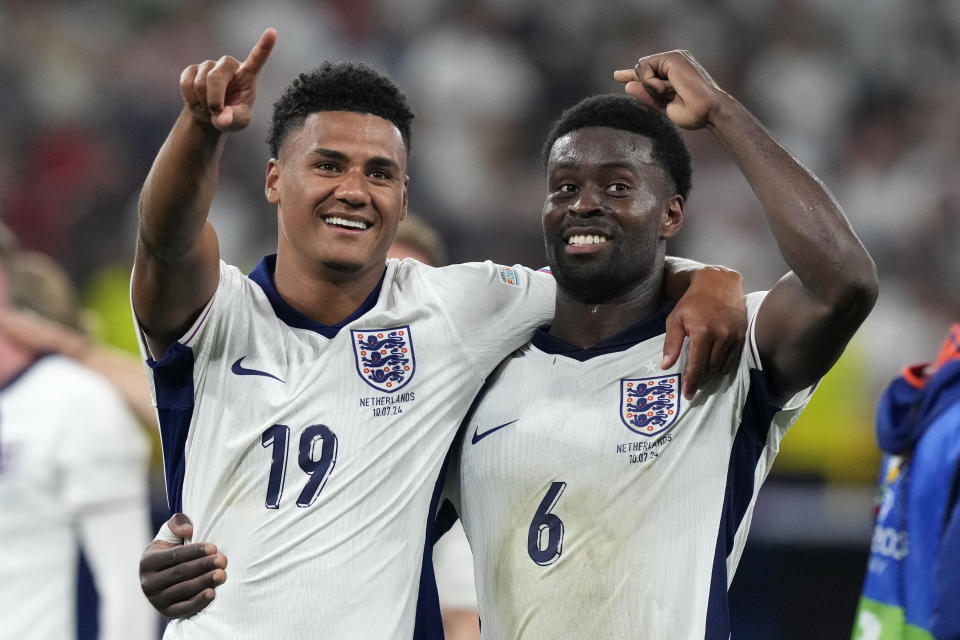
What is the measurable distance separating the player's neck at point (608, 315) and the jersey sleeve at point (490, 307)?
0.12 m

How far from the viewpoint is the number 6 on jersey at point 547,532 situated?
10.3ft

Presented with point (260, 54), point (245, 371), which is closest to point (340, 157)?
point (260, 54)

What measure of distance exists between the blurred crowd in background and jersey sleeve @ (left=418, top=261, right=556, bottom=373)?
422 centimetres

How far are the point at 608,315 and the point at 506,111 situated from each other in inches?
243

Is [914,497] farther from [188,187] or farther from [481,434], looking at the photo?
[188,187]

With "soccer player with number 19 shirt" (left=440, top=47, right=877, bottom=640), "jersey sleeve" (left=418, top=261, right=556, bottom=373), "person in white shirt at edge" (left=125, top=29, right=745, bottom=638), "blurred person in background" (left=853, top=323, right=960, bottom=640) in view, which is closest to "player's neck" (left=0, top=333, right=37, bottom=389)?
"person in white shirt at edge" (left=125, top=29, right=745, bottom=638)

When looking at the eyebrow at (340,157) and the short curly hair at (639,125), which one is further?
the short curly hair at (639,125)

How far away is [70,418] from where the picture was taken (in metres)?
5.13

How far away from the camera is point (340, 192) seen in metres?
3.13

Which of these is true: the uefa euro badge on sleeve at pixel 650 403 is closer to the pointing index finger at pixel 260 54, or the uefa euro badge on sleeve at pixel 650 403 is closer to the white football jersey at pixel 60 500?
the pointing index finger at pixel 260 54

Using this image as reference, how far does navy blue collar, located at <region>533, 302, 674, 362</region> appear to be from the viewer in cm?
330

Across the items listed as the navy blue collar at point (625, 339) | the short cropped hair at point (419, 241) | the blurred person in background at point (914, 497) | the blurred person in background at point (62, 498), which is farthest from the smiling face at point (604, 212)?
the blurred person in background at point (62, 498)

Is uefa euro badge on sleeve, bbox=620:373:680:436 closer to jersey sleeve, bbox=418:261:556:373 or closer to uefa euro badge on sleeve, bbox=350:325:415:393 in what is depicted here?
jersey sleeve, bbox=418:261:556:373

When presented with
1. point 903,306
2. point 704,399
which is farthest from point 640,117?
point 903,306
